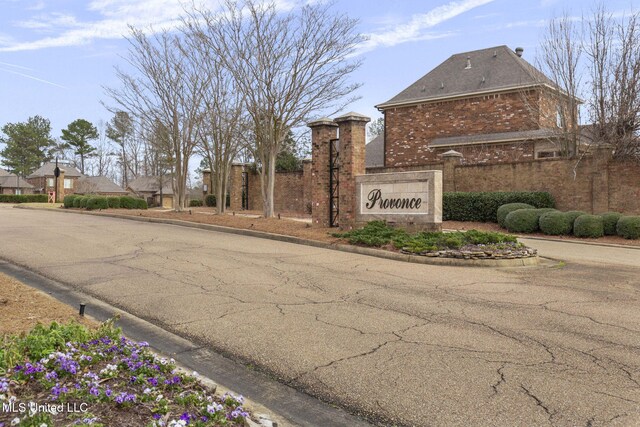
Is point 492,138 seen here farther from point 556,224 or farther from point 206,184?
point 206,184

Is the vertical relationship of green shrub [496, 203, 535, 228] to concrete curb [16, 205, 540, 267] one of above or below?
above

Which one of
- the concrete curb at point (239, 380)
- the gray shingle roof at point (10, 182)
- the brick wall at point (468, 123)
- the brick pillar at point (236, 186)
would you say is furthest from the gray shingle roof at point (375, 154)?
the gray shingle roof at point (10, 182)

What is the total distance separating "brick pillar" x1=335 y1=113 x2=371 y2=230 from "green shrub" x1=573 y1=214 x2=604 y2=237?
7938 millimetres

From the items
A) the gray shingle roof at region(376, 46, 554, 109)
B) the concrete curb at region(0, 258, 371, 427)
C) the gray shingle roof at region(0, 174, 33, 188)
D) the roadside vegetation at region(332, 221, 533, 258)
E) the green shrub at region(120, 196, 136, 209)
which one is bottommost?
the concrete curb at region(0, 258, 371, 427)

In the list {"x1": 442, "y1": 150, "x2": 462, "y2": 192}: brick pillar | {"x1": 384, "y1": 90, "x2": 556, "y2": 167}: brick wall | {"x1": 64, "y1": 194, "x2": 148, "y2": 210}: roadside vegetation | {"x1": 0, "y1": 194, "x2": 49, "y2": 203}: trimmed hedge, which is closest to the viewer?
{"x1": 442, "y1": 150, "x2": 462, "y2": 192}: brick pillar

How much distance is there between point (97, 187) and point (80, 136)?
1167cm

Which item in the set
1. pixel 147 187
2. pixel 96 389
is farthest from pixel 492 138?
pixel 147 187

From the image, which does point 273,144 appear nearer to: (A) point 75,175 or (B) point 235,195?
(B) point 235,195

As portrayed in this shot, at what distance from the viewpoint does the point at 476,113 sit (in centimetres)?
2828

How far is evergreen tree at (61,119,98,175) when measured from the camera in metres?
71.1

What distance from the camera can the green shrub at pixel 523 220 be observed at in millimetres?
17547

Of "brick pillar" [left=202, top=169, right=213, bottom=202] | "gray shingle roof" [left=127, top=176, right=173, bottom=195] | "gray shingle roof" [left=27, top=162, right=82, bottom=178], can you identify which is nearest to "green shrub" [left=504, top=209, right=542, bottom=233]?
"brick pillar" [left=202, top=169, right=213, bottom=202]

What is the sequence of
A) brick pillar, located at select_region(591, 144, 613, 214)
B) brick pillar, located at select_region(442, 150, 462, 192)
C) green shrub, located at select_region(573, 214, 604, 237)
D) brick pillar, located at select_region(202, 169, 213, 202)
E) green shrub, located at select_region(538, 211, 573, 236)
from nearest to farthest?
green shrub, located at select_region(573, 214, 604, 237)
green shrub, located at select_region(538, 211, 573, 236)
brick pillar, located at select_region(591, 144, 613, 214)
brick pillar, located at select_region(442, 150, 462, 192)
brick pillar, located at select_region(202, 169, 213, 202)

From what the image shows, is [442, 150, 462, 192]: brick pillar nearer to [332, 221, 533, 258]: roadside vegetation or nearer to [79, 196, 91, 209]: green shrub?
[332, 221, 533, 258]: roadside vegetation
